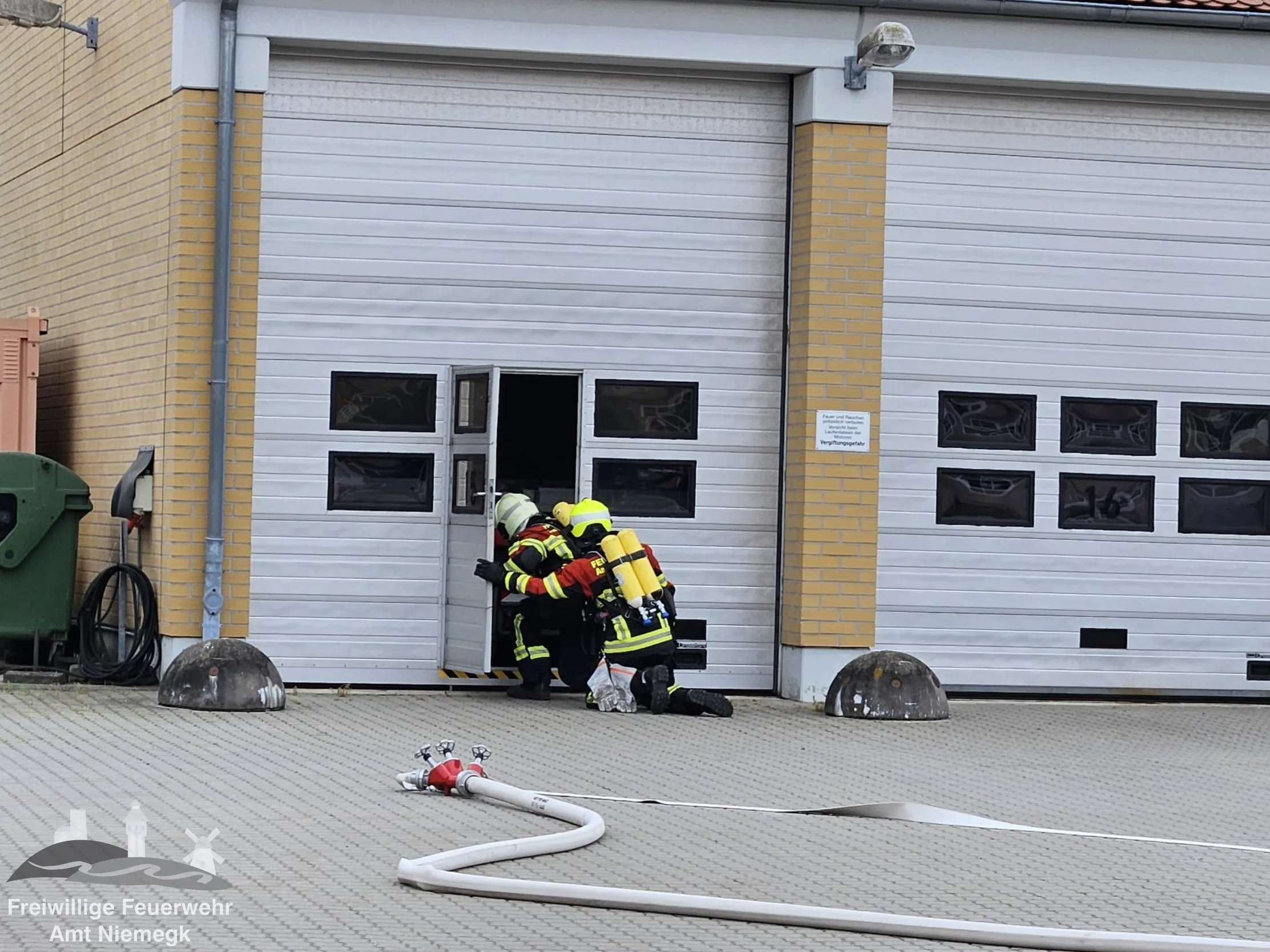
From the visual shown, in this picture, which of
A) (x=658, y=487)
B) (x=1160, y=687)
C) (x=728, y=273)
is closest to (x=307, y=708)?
(x=658, y=487)

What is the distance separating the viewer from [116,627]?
578 inches

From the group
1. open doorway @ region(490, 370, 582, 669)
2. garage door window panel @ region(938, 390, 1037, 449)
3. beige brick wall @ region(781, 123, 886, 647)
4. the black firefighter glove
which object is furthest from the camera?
open doorway @ region(490, 370, 582, 669)

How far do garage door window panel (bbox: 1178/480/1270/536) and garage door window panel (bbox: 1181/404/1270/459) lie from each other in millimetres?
221

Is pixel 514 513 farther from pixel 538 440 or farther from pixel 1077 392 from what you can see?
pixel 1077 392

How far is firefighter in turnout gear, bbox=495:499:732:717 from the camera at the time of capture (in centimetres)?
1291

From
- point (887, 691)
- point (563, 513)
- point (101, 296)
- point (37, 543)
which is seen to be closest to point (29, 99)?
point (101, 296)

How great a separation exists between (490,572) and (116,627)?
3.37m

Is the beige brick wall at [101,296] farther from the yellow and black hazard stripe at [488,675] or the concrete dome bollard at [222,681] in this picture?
the yellow and black hazard stripe at [488,675]

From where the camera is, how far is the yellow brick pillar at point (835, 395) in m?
14.0

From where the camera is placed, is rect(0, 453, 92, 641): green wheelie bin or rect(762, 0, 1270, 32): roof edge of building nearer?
rect(762, 0, 1270, 32): roof edge of building

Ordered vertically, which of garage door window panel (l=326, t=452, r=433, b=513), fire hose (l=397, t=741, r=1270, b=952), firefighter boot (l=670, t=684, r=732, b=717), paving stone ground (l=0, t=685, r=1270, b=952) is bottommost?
paving stone ground (l=0, t=685, r=1270, b=952)

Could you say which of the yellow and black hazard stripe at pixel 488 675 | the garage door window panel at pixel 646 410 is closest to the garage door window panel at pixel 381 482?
the yellow and black hazard stripe at pixel 488 675

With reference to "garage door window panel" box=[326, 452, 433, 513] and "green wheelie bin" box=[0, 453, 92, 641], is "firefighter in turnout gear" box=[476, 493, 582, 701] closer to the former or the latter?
"garage door window panel" box=[326, 452, 433, 513]

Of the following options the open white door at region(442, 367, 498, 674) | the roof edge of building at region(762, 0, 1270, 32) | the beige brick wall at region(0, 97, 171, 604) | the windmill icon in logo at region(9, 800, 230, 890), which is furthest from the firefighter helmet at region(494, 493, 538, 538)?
the windmill icon in logo at region(9, 800, 230, 890)
